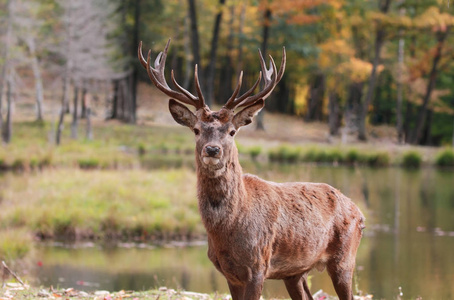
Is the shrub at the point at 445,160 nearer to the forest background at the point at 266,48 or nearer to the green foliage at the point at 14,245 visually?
the forest background at the point at 266,48

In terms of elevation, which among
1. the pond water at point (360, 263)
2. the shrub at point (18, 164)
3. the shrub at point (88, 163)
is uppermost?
the pond water at point (360, 263)

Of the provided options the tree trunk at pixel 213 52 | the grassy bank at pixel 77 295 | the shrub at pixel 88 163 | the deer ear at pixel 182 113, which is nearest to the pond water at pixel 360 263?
the grassy bank at pixel 77 295

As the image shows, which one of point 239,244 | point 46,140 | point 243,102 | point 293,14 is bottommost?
point 46,140

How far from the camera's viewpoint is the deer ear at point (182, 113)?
5.45 m

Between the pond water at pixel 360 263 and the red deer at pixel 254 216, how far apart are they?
2706 mm

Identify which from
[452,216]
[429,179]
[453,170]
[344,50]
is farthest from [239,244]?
[344,50]

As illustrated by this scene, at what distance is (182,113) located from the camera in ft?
18.0

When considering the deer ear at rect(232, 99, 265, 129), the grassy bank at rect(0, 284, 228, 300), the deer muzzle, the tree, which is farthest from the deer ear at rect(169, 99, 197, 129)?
the tree

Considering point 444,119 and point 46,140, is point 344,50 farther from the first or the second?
point 46,140

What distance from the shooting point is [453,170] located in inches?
1087

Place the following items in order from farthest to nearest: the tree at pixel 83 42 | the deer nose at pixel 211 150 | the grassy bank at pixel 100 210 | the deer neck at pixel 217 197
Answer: the tree at pixel 83 42 < the grassy bank at pixel 100 210 < the deer neck at pixel 217 197 < the deer nose at pixel 211 150

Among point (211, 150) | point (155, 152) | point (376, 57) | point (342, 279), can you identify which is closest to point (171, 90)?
point (211, 150)

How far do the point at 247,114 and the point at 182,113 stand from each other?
565 mm

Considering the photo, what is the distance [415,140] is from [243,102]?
113 feet
